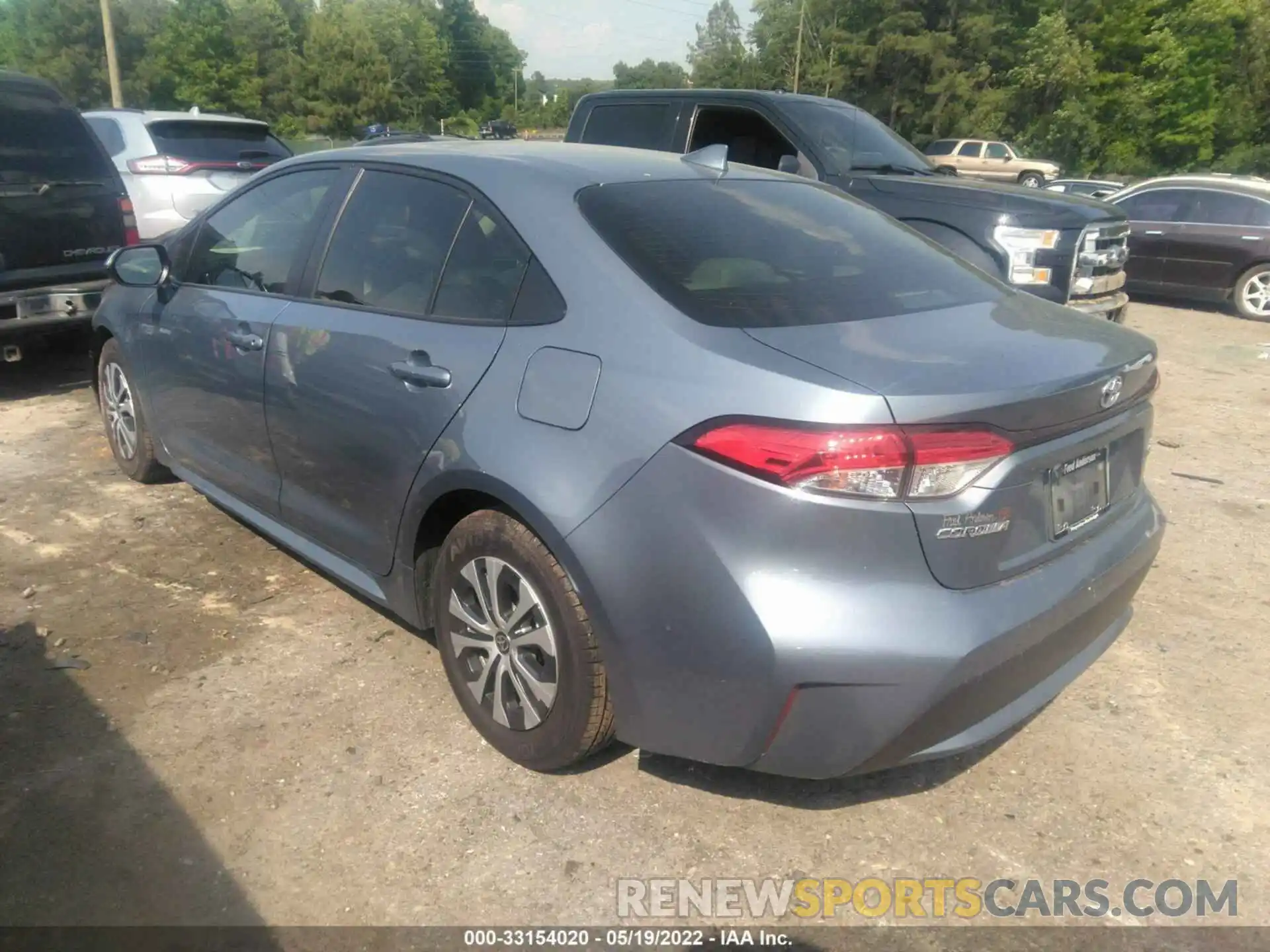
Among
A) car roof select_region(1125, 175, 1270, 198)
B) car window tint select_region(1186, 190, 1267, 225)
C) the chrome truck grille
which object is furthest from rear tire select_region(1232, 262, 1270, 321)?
the chrome truck grille

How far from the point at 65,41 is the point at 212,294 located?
250 feet

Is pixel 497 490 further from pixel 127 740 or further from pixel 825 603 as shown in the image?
pixel 127 740

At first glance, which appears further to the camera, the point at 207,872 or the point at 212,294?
the point at 212,294

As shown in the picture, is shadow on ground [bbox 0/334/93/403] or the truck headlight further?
shadow on ground [bbox 0/334/93/403]

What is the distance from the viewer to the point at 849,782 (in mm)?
2924

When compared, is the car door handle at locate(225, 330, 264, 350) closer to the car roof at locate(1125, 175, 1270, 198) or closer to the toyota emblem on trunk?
the toyota emblem on trunk

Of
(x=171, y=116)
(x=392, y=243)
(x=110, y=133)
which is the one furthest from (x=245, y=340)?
(x=110, y=133)

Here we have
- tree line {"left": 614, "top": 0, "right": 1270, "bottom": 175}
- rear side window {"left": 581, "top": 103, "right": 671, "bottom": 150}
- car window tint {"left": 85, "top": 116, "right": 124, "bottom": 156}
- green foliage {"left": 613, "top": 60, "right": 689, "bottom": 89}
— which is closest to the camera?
rear side window {"left": 581, "top": 103, "right": 671, "bottom": 150}

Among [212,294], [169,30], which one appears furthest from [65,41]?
[212,294]

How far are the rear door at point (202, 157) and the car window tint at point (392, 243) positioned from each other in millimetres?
6713

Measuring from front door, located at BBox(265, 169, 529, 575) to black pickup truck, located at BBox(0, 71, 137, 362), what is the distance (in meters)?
3.65

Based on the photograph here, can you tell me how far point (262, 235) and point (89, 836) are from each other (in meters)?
2.29

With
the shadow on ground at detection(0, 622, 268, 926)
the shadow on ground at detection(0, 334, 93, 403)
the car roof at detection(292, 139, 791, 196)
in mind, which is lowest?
the shadow on ground at detection(0, 334, 93, 403)

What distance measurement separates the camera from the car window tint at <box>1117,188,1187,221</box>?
12.3 m
